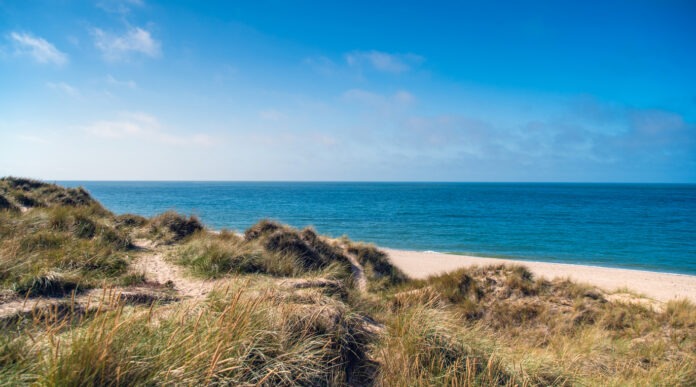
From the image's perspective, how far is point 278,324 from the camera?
12.9 feet

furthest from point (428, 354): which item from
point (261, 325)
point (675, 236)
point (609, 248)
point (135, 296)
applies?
point (675, 236)

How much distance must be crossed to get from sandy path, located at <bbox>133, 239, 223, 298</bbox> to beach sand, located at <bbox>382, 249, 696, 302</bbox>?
35.4 ft

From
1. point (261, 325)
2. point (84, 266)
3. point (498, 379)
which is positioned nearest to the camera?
point (261, 325)

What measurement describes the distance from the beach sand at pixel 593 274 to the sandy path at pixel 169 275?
10.8 m

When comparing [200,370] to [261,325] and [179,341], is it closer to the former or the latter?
[179,341]

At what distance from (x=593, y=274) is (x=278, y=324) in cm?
2138

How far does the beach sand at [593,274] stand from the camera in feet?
49.2

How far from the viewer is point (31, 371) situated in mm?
2498

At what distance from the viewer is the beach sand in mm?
14992

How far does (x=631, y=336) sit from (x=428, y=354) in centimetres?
703

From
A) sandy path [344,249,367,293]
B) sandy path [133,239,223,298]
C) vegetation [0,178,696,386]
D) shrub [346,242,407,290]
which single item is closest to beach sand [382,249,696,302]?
shrub [346,242,407,290]

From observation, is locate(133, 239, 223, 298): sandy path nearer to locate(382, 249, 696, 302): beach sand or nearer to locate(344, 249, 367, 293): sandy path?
locate(344, 249, 367, 293): sandy path

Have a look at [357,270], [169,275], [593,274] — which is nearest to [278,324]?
[169,275]

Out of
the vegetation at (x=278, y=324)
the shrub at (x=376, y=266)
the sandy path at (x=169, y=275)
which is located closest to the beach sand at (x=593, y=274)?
the shrub at (x=376, y=266)
